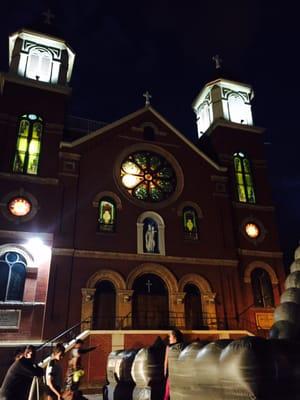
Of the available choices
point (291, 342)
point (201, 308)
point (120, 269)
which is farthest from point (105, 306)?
point (291, 342)

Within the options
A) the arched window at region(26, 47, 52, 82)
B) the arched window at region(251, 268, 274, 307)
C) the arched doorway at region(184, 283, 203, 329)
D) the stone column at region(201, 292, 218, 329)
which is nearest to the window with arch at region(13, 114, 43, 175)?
the arched window at region(26, 47, 52, 82)

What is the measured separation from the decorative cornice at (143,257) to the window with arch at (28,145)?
4.93 m

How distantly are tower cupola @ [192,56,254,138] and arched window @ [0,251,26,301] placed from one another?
1620 centimetres

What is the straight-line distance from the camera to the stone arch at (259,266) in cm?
2001

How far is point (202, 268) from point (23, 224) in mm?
9667

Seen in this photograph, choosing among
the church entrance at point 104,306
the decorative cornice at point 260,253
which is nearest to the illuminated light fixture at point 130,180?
the church entrance at point 104,306

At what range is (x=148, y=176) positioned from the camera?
20703mm

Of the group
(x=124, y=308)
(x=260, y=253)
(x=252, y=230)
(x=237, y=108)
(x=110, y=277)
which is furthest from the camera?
(x=237, y=108)

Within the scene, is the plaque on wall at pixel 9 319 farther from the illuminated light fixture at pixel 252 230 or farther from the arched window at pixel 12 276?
the illuminated light fixture at pixel 252 230

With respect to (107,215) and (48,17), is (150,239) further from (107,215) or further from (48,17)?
(48,17)

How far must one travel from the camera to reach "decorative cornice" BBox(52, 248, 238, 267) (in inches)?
667

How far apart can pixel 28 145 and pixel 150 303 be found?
35.4ft

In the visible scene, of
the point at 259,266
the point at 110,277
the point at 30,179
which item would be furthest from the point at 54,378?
the point at 259,266

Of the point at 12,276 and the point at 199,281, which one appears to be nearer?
the point at 12,276
